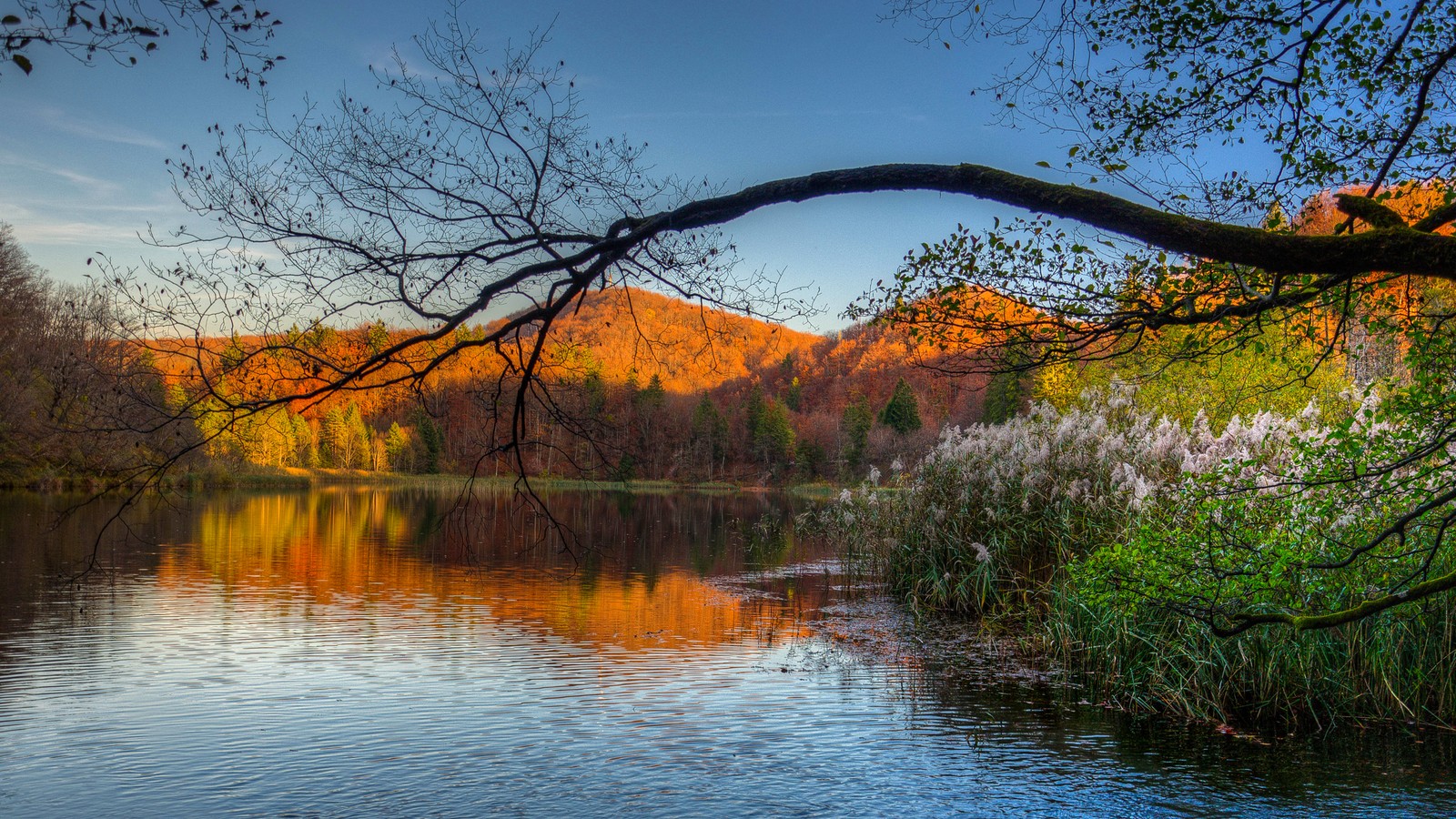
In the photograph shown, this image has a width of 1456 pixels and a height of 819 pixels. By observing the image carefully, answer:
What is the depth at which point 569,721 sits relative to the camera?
31.6ft

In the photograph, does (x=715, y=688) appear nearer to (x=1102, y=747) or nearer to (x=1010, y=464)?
(x=1102, y=747)

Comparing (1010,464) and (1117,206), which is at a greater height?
(1117,206)

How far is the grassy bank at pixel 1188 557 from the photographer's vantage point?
26.6 feet

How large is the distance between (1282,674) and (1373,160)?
205 inches

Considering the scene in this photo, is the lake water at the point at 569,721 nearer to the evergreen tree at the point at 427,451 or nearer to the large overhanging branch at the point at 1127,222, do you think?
the large overhanging branch at the point at 1127,222

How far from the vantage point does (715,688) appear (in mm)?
11039

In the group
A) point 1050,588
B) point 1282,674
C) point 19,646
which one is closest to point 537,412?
point 1282,674

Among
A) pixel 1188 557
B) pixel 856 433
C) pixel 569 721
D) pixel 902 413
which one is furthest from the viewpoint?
pixel 902 413

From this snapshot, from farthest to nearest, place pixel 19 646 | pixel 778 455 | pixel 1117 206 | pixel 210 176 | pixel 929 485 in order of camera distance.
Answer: pixel 778 455 < pixel 929 485 < pixel 19 646 < pixel 210 176 < pixel 1117 206

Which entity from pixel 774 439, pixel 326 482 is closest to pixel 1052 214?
pixel 326 482

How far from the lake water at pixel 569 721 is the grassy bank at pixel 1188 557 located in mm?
526

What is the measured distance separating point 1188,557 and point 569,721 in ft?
19.5

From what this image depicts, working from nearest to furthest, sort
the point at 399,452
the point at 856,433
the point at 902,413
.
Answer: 1. the point at 856,433
2. the point at 902,413
3. the point at 399,452

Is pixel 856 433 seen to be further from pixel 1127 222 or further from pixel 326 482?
pixel 1127 222
